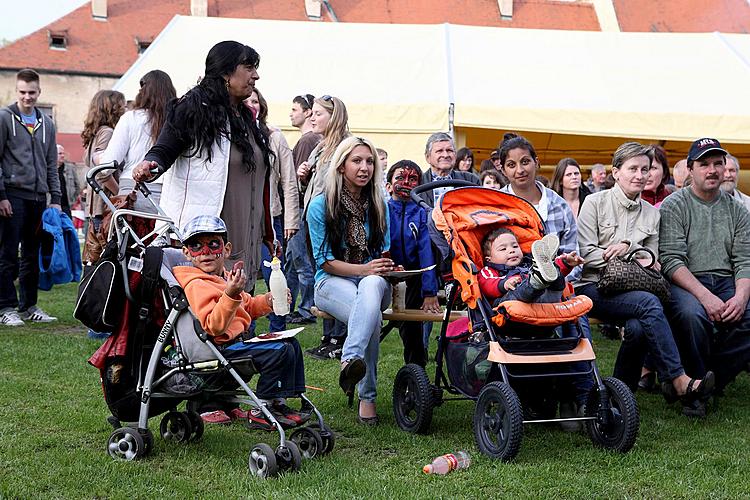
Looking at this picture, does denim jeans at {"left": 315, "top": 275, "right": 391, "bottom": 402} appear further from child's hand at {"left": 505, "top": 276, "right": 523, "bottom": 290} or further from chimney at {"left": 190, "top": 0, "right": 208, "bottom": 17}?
chimney at {"left": 190, "top": 0, "right": 208, "bottom": 17}

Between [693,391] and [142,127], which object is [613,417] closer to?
[693,391]

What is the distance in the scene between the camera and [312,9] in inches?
1651

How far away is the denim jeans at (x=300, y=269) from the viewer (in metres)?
8.36

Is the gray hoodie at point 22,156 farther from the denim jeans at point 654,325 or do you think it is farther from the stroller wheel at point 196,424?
the denim jeans at point 654,325

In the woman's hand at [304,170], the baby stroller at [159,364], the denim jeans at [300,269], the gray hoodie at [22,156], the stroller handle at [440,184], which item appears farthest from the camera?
the denim jeans at [300,269]

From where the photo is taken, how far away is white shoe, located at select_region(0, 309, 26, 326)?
26.8ft

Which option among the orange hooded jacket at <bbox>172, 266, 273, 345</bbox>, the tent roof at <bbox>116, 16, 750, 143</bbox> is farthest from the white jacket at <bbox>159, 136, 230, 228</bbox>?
the tent roof at <bbox>116, 16, 750, 143</bbox>

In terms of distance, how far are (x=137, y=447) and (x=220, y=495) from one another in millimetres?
677

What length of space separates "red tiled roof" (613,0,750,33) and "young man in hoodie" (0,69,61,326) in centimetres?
2986

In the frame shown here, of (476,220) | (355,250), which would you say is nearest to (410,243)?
(355,250)

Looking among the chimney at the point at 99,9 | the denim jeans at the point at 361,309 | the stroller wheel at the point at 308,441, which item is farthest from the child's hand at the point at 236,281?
the chimney at the point at 99,9

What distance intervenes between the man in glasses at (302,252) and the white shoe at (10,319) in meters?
2.56

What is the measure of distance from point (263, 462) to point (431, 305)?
1803 mm

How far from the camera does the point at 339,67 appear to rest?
13.9m
